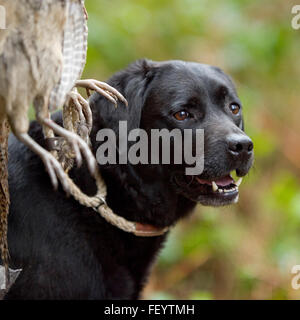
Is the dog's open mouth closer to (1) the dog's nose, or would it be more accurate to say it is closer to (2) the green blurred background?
(1) the dog's nose

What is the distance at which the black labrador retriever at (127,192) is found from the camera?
248cm

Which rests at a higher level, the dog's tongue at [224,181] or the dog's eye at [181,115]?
the dog's eye at [181,115]

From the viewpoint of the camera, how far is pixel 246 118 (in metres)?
5.36

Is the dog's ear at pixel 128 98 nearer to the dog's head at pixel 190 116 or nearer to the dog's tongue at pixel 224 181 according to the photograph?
the dog's head at pixel 190 116

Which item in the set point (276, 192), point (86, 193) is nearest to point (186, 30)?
point (276, 192)

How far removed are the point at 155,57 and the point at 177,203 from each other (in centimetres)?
322

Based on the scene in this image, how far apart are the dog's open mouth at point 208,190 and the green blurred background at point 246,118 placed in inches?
58.0

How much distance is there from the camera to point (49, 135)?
5.77 ft

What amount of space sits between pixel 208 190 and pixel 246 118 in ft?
9.07

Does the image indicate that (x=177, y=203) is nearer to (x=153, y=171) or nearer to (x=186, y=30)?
(x=153, y=171)

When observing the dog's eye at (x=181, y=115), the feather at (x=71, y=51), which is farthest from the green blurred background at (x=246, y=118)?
the feather at (x=71, y=51)

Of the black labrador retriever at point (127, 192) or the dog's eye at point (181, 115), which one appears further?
the dog's eye at point (181, 115)
